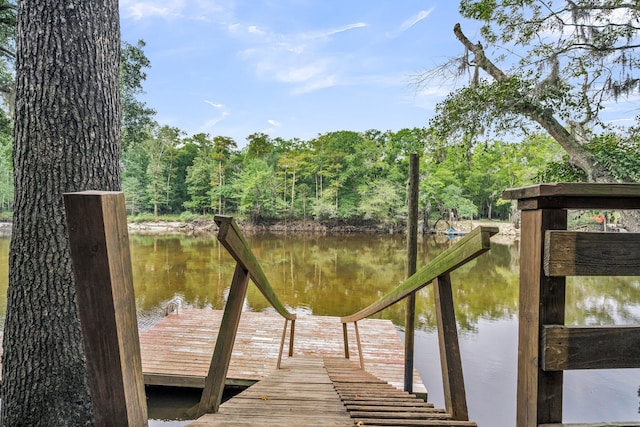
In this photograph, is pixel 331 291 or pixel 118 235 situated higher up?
pixel 118 235

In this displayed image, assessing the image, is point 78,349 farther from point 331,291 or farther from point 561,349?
point 331,291

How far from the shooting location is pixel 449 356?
143 centimetres

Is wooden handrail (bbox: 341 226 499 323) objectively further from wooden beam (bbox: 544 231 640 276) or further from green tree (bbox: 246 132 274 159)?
green tree (bbox: 246 132 274 159)

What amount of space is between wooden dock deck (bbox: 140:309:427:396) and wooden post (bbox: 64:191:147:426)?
3281mm

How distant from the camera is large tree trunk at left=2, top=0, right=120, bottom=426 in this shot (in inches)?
82.7

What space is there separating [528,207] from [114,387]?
108cm

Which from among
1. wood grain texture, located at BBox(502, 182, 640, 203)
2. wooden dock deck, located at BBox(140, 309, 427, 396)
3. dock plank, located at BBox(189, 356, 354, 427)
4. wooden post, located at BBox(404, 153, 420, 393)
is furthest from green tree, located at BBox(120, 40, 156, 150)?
wood grain texture, located at BBox(502, 182, 640, 203)

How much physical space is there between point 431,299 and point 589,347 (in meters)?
10.0

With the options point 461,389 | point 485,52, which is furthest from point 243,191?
point 461,389

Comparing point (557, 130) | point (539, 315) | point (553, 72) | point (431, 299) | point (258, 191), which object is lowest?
point (431, 299)

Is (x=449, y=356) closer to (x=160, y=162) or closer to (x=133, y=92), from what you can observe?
(x=133, y=92)

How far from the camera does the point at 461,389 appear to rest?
4.59ft

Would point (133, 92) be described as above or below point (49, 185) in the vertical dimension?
above

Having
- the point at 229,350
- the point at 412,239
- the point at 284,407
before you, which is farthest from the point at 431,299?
the point at 229,350
